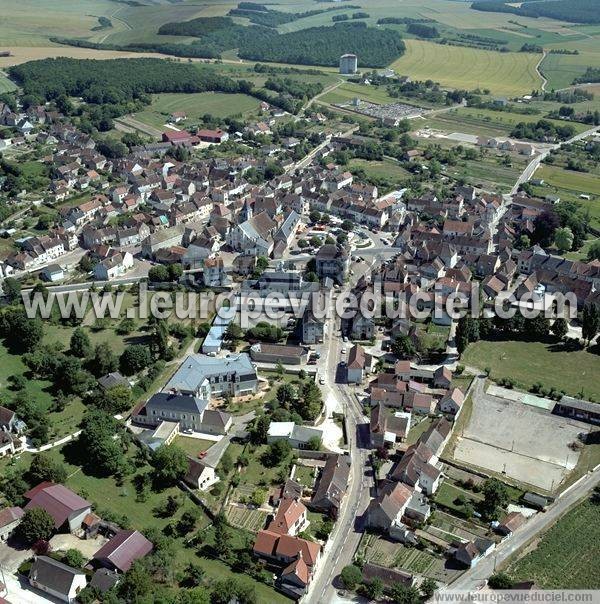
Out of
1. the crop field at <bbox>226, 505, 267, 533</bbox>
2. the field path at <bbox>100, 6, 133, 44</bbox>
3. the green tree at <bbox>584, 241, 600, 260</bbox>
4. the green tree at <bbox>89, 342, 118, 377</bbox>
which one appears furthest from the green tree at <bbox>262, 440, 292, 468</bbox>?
the field path at <bbox>100, 6, 133, 44</bbox>

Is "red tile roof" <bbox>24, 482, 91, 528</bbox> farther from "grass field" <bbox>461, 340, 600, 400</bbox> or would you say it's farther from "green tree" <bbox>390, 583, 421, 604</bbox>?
"grass field" <bbox>461, 340, 600, 400</bbox>

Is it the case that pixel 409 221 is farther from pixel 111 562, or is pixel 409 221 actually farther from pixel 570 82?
pixel 570 82

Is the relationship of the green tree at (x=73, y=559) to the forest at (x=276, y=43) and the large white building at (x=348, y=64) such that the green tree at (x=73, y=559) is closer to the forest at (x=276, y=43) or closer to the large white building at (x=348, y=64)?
the large white building at (x=348, y=64)

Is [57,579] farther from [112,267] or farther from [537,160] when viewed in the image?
[537,160]

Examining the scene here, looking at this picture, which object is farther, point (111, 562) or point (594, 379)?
point (594, 379)

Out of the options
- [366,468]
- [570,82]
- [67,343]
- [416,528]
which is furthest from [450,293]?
[570,82]

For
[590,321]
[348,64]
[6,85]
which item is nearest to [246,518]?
[590,321]

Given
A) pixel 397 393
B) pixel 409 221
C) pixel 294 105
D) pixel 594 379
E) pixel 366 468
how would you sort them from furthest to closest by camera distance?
pixel 294 105
pixel 409 221
pixel 594 379
pixel 397 393
pixel 366 468
